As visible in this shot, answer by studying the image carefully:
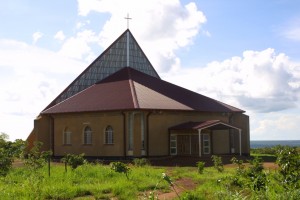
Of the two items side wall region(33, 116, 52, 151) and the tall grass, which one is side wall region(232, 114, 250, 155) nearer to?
side wall region(33, 116, 52, 151)

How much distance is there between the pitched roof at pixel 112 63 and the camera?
3459 cm

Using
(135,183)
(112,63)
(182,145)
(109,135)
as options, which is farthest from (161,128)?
(135,183)

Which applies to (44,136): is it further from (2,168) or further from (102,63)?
(2,168)

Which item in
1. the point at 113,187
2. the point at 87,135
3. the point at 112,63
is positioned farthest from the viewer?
the point at 112,63

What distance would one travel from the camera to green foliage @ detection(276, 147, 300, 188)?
887cm

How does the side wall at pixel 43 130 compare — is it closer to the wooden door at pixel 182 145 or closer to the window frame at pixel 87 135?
the window frame at pixel 87 135

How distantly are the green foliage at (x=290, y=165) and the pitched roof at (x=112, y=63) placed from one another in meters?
26.9

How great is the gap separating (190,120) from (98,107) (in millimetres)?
6379

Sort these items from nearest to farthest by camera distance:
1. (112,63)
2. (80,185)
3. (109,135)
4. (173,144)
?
(80,185)
(109,135)
(173,144)
(112,63)

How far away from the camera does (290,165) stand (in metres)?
8.96

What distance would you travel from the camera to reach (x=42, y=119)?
107 feet

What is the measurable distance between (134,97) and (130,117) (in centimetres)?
148

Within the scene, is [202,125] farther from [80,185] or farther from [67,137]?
[80,185]

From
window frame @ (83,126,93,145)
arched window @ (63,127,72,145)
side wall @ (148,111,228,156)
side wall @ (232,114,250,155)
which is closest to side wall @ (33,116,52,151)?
arched window @ (63,127,72,145)
